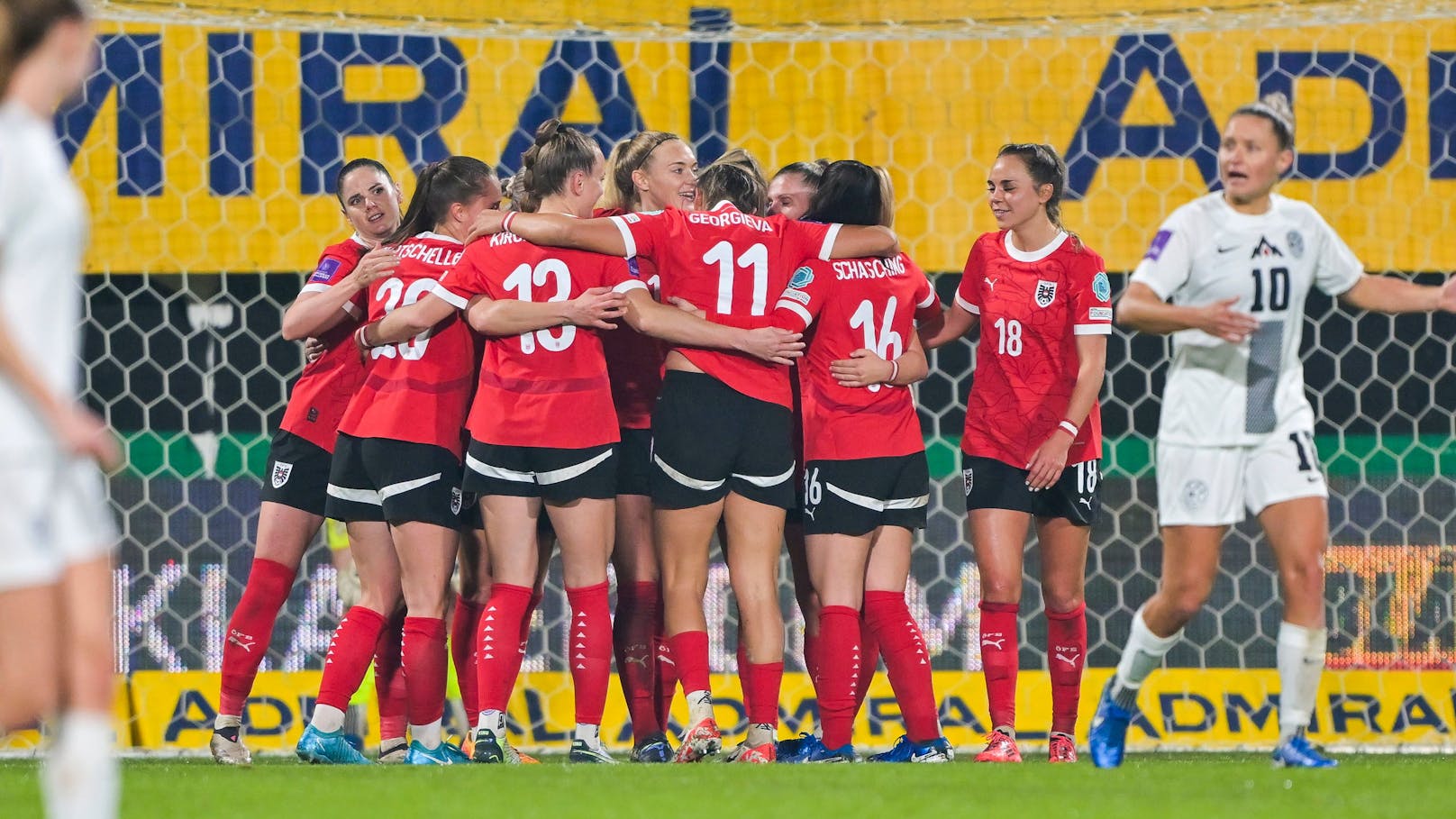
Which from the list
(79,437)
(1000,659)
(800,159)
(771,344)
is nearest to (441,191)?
(771,344)

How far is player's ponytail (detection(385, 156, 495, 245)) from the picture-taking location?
521 centimetres

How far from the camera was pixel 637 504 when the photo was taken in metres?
5.33

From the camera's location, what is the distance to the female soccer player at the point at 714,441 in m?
4.90

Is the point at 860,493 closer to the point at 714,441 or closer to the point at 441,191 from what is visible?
the point at 714,441

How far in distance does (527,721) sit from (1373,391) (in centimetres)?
346

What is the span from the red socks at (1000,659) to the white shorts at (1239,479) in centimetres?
100

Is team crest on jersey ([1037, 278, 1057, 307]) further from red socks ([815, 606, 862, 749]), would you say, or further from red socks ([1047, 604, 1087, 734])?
red socks ([815, 606, 862, 749])

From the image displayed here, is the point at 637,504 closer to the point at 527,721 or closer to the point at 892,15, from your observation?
the point at 527,721

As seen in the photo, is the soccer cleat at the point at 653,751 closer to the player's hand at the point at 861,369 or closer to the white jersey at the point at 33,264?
the player's hand at the point at 861,369

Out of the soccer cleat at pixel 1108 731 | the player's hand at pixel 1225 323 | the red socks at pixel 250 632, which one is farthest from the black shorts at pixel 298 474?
the player's hand at pixel 1225 323

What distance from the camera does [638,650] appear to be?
17.3 ft

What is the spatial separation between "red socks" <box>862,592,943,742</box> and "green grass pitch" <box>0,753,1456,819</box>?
0.38 meters

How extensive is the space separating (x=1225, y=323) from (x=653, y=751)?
2103 mm

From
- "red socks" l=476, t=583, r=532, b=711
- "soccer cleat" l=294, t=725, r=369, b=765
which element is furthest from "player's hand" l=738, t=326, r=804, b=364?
"soccer cleat" l=294, t=725, r=369, b=765
